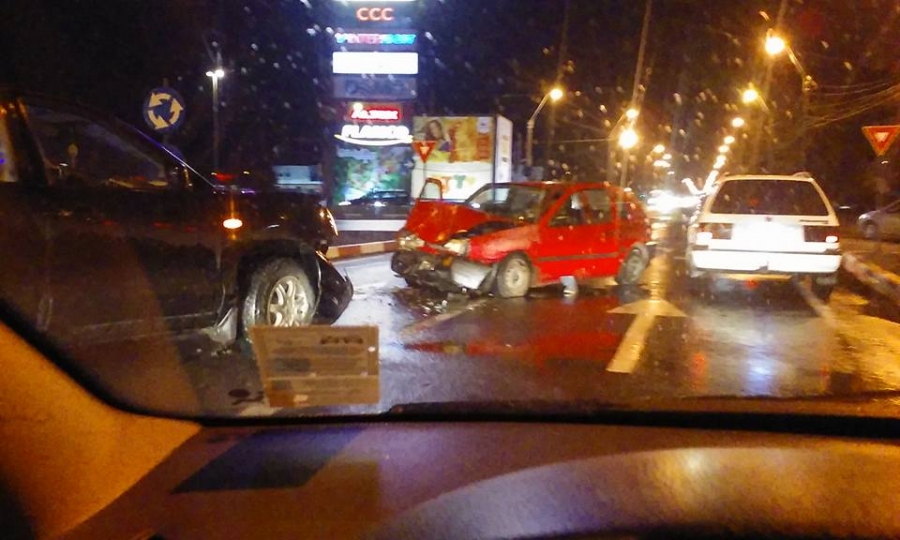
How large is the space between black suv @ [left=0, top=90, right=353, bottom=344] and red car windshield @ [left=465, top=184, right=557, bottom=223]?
509 centimetres

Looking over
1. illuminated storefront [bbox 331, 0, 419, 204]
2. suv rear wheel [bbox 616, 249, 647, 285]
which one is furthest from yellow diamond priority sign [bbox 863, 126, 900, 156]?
illuminated storefront [bbox 331, 0, 419, 204]

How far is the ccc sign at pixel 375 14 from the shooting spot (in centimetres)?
4416

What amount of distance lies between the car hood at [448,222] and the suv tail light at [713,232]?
2833 mm

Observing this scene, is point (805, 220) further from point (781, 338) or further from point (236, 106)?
point (236, 106)

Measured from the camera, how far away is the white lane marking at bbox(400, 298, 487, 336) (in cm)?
956

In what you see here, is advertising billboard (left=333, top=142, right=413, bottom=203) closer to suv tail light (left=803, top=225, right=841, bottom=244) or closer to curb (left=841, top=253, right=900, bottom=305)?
curb (left=841, top=253, right=900, bottom=305)

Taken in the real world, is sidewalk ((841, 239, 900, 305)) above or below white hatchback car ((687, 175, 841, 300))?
below

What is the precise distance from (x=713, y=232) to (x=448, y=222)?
3683 mm

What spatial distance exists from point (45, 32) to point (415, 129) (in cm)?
1159

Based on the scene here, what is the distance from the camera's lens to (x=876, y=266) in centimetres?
1744

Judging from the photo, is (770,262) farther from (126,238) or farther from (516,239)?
(126,238)

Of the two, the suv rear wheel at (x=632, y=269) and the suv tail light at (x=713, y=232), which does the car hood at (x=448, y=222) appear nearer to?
the suv rear wheel at (x=632, y=269)

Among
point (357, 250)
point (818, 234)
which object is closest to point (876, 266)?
point (818, 234)

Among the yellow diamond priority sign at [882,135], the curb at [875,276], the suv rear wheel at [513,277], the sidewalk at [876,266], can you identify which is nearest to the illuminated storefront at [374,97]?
the sidewalk at [876,266]
